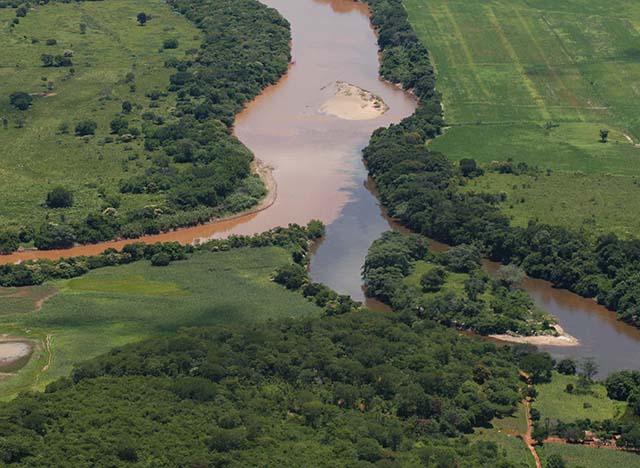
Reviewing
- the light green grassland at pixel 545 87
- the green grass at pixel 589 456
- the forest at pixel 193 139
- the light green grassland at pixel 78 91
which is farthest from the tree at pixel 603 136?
the green grass at pixel 589 456

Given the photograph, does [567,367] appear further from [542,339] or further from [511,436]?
[511,436]

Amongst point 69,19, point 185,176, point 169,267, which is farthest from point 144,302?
point 69,19

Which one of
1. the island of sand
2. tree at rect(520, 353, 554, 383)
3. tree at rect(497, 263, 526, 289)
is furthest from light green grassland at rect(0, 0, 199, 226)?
tree at rect(520, 353, 554, 383)

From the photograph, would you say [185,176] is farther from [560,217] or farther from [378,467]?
[378,467]

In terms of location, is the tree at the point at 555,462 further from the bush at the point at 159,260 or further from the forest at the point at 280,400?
the bush at the point at 159,260

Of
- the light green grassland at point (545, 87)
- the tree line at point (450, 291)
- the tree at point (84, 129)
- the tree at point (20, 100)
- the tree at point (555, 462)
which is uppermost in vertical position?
the tree at point (555, 462)
